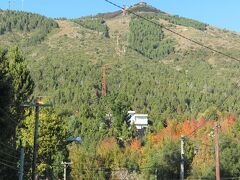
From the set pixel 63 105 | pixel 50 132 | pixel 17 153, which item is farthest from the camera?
pixel 63 105

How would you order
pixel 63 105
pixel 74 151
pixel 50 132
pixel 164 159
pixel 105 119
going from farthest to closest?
pixel 63 105
pixel 105 119
pixel 74 151
pixel 164 159
pixel 50 132

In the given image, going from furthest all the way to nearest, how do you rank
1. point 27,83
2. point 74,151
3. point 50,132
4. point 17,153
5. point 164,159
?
point 74,151, point 164,159, point 50,132, point 27,83, point 17,153

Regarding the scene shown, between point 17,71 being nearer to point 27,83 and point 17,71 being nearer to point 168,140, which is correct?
point 27,83

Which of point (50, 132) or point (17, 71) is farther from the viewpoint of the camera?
point (50, 132)

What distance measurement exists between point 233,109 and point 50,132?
318ft

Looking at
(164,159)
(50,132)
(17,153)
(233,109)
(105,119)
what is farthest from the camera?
Result: (233,109)

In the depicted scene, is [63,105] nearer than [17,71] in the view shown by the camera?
No

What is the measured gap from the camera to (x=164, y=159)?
248 ft

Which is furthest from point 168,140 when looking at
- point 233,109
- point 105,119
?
point 233,109

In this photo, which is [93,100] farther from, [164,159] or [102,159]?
[164,159]

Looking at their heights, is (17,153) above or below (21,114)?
below

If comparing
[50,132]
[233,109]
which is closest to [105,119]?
[233,109]

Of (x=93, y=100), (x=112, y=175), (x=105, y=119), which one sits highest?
(x=93, y=100)

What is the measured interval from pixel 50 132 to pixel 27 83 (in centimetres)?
1142
